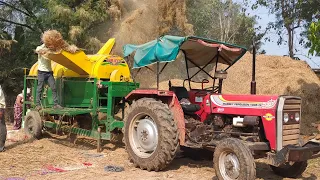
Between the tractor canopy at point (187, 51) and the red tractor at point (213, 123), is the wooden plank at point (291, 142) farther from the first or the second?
the tractor canopy at point (187, 51)

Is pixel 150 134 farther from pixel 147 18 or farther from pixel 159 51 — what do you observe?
pixel 147 18

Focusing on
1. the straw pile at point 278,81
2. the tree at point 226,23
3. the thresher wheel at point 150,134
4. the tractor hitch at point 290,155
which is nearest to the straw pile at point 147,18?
the straw pile at point 278,81

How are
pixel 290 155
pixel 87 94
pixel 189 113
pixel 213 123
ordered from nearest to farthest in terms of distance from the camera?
pixel 290 155
pixel 213 123
pixel 189 113
pixel 87 94

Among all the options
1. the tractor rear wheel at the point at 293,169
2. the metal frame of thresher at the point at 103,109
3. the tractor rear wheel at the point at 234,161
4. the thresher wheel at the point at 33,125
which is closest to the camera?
the tractor rear wheel at the point at 234,161

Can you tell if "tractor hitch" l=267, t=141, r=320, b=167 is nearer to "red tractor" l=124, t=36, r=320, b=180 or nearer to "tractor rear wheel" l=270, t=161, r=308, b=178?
"red tractor" l=124, t=36, r=320, b=180

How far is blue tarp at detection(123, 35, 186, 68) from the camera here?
645 cm

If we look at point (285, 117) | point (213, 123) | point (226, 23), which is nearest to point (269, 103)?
point (285, 117)

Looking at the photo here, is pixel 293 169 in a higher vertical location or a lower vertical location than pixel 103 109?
lower

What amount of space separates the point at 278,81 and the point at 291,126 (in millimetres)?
8380

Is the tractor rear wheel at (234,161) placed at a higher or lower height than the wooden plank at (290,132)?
lower

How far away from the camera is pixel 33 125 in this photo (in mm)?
9586

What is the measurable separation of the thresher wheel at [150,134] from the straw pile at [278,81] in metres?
4.36

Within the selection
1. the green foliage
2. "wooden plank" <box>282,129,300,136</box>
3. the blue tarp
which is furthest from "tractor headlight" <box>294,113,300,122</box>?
the green foliage

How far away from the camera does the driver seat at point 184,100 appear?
6.77m
